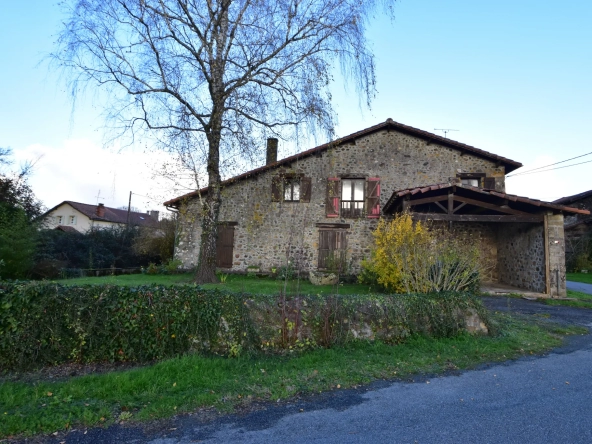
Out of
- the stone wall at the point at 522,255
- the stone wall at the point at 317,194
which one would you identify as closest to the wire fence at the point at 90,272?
the stone wall at the point at 317,194

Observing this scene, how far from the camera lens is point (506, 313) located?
8.61 metres

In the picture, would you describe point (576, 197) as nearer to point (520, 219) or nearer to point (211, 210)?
point (520, 219)

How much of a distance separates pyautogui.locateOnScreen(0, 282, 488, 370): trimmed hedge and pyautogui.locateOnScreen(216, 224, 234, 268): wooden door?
10668 millimetres

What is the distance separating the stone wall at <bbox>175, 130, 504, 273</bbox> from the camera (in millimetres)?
15492

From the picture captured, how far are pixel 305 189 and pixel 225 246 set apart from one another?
13.9 feet

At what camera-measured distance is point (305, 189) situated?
15664mm

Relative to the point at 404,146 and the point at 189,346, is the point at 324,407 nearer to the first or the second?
the point at 189,346

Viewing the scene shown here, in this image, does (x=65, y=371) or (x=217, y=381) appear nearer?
(x=217, y=381)

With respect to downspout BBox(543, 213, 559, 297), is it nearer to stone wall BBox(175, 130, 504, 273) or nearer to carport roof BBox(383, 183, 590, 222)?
carport roof BBox(383, 183, 590, 222)

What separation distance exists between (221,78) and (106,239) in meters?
15.0

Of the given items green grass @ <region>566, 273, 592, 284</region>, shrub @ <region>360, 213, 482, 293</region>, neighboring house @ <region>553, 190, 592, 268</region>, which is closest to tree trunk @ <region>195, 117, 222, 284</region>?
shrub @ <region>360, 213, 482, 293</region>

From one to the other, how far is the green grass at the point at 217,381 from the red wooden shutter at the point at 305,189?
1023cm

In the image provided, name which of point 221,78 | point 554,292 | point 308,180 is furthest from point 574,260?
point 221,78

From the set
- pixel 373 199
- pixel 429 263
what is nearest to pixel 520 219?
pixel 373 199
